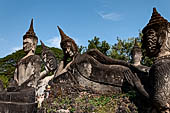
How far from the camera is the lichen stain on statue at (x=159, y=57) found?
3.71m

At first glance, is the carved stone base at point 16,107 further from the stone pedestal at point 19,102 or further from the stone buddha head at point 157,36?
the stone buddha head at point 157,36

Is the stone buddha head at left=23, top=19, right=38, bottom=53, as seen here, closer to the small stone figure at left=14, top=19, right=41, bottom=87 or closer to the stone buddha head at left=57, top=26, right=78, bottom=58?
the small stone figure at left=14, top=19, right=41, bottom=87

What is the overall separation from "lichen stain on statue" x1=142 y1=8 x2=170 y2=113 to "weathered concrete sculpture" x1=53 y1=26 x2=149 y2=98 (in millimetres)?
602

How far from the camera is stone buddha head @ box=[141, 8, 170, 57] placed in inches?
167

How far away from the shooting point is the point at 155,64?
3.98 metres

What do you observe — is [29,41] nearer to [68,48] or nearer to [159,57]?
[68,48]

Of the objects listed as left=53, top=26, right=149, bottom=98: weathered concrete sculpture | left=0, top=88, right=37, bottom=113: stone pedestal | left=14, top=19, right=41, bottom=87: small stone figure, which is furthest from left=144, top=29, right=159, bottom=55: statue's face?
left=14, top=19, right=41, bottom=87: small stone figure

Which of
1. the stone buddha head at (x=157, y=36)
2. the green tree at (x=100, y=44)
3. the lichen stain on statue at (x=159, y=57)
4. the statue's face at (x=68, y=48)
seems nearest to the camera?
the lichen stain on statue at (x=159, y=57)

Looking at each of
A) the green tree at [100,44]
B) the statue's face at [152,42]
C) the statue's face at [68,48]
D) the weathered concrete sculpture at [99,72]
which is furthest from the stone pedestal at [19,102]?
the green tree at [100,44]

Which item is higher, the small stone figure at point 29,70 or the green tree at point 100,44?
the green tree at point 100,44

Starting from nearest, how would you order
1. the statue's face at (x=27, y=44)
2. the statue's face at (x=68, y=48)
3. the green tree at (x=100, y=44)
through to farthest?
the statue's face at (x=68, y=48) < the statue's face at (x=27, y=44) < the green tree at (x=100, y=44)

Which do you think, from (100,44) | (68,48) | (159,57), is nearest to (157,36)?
(159,57)

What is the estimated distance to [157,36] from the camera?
4.29 meters

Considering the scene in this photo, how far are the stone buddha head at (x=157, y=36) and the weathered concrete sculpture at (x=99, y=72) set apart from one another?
0.64 meters
